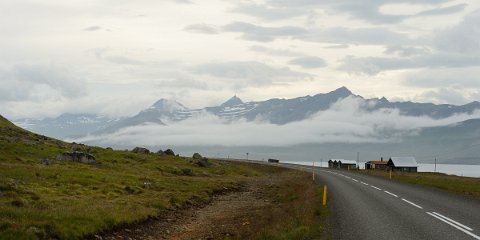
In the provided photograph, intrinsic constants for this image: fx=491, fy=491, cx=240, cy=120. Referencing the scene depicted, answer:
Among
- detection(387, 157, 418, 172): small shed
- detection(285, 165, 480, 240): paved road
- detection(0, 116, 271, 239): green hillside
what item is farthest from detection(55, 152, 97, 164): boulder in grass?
detection(387, 157, 418, 172): small shed

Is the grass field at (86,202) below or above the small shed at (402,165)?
below

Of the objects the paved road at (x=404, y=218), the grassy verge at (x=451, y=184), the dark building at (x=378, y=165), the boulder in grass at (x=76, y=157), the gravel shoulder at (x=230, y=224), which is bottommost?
the gravel shoulder at (x=230, y=224)

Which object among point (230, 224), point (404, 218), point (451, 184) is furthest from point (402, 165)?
point (404, 218)

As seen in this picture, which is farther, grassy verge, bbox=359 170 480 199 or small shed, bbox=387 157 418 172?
small shed, bbox=387 157 418 172

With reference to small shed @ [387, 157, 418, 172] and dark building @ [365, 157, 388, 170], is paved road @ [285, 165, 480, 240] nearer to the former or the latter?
small shed @ [387, 157, 418, 172]

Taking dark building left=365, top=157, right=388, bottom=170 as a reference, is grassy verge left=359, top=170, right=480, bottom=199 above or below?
below

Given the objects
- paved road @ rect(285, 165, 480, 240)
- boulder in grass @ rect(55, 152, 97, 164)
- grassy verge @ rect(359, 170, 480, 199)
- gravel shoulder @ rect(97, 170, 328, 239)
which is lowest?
gravel shoulder @ rect(97, 170, 328, 239)

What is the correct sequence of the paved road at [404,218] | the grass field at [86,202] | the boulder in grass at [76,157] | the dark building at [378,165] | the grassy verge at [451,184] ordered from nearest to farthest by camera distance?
the paved road at [404,218] < the grass field at [86,202] < the grassy verge at [451,184] < the boulder in grass at [76,157] < the dark building at [378,165]

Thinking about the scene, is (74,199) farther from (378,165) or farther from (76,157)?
(378,165)

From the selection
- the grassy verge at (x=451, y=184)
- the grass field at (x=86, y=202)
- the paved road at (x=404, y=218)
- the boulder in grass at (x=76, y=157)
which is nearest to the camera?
the paved road at (x=404, y=218)

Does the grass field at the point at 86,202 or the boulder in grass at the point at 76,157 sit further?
the boulder in grass at the point at 76,157

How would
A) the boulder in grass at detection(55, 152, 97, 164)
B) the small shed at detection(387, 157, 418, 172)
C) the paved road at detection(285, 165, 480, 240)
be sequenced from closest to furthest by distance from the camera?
the paved road at detection(285, 165, 480, 240), the boulder in grass at detection(55, 152, 97, 164), the small shed at detection(387, 157, 418, 172)

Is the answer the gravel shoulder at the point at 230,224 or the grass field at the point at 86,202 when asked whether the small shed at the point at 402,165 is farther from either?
the gravel shoulder at the point at 230,224

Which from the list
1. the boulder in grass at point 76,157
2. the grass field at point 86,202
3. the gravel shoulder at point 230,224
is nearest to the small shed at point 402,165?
the grass field at point 86,202
